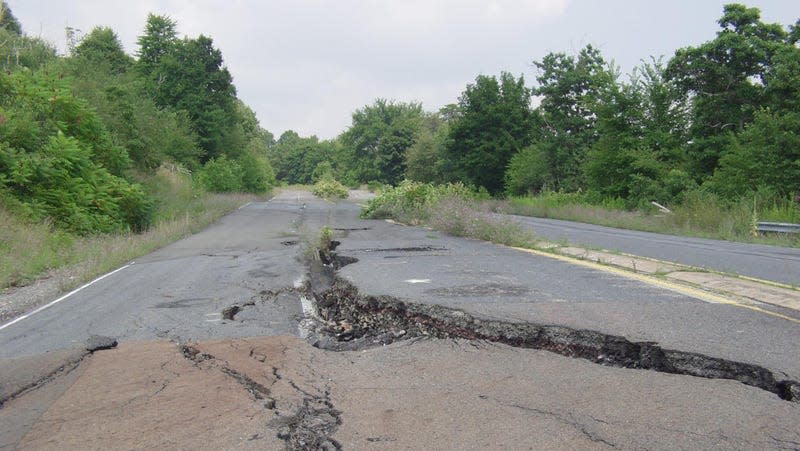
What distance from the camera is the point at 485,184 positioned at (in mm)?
52156

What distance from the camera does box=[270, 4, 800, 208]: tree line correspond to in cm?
2352

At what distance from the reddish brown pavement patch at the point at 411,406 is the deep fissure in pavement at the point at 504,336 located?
0.78ft

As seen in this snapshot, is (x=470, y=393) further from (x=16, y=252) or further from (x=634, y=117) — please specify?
(x=634, y=117)

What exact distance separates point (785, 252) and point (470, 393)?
11.1m

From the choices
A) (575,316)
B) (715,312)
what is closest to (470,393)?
(575,316)

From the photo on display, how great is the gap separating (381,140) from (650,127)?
5774cm

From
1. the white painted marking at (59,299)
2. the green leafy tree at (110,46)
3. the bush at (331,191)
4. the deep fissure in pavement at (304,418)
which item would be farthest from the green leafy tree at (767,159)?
the green leafy tree at (110,46)

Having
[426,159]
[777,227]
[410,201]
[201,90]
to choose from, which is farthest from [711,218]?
[426,159]

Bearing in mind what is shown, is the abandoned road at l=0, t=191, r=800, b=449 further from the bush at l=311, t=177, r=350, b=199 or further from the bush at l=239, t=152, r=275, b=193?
the bush at l=311, t=177, r=350, b=199

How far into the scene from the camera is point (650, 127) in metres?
32.4

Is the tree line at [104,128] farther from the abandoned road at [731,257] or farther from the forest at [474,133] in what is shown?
the abandoned road at [731,257]

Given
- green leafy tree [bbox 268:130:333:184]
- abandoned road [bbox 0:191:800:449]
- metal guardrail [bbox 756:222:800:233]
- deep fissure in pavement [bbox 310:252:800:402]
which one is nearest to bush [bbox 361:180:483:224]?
metal guardrail [bbox 756:222:800:233]

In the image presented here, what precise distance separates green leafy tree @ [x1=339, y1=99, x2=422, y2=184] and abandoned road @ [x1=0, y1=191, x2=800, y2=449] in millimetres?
72095

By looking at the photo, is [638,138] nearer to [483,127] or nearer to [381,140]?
[483,127]
